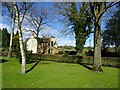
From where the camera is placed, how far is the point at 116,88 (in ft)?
39.4

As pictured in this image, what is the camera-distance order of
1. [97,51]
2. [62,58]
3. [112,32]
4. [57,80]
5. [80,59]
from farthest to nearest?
[112,32]
[62,58]
[80,59]
[97,51]
[57,80]

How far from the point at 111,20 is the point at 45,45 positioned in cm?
3084

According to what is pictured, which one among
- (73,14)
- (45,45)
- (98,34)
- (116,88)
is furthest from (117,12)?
(45,45)

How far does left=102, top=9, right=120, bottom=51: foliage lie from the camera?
132ft

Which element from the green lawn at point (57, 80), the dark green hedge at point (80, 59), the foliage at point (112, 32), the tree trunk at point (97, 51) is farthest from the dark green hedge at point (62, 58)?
the green lawn at point (57, 80)

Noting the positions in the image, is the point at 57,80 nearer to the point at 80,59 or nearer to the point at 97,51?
the point at 97,51

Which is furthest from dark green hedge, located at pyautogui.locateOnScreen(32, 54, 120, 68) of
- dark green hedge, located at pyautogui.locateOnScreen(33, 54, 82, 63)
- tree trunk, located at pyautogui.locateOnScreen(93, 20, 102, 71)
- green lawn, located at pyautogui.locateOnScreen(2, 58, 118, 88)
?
green lawn, located at pyautogui.locateOnScreen(2, 58, 118, 88)

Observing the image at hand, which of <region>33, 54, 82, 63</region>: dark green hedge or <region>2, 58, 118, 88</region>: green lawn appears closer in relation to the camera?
<region>2, 58, 118, 88</region>: green lawn

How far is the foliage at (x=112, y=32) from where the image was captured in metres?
40.2

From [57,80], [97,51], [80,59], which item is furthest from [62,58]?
[57,80]

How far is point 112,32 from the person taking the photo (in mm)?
43156

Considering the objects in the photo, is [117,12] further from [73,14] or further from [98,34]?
[98,34]

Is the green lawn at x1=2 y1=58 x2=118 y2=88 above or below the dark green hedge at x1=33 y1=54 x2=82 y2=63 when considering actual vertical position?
below

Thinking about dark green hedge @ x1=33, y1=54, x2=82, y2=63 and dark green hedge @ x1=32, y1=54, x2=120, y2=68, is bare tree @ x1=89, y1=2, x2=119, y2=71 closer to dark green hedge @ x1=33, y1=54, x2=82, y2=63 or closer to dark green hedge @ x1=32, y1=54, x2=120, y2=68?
dark green hedge @ x1=32, y1=54, x2=120, y2=68
